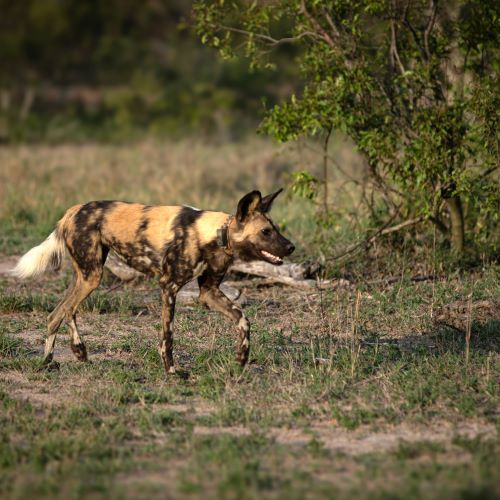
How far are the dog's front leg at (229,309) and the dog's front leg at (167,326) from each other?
21cm

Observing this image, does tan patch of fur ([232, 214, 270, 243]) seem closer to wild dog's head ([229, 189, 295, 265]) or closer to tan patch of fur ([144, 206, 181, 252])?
wild dog's head ([229, 189, 295, 265])

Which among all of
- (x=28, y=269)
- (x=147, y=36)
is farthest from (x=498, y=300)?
(x=147, y=36)

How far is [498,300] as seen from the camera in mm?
6824

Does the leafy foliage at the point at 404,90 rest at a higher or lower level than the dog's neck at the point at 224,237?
higher

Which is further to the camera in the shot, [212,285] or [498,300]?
[498,300]

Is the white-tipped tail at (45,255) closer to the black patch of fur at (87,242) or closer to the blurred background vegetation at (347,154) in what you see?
the black patch of fur at (87,242)

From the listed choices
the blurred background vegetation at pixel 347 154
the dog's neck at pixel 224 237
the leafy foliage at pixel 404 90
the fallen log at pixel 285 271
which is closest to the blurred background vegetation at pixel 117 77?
the blurred background vegetation at pixel 347 154

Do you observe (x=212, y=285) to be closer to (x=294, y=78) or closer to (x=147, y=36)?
(x=294, y=78)

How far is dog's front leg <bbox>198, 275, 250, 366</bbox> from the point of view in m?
5.52

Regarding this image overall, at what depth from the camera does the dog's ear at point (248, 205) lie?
17.8ft

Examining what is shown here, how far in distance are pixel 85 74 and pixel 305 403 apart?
87.8 ft

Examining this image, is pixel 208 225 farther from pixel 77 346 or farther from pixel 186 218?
pixel 77 346

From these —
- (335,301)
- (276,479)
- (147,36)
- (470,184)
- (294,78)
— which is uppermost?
(147,36)

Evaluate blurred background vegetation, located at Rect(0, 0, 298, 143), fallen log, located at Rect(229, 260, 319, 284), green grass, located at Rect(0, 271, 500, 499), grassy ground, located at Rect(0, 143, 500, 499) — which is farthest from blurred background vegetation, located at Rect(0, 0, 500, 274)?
blurred background vegetation, located at Rect(0, 0, 298, 143)
